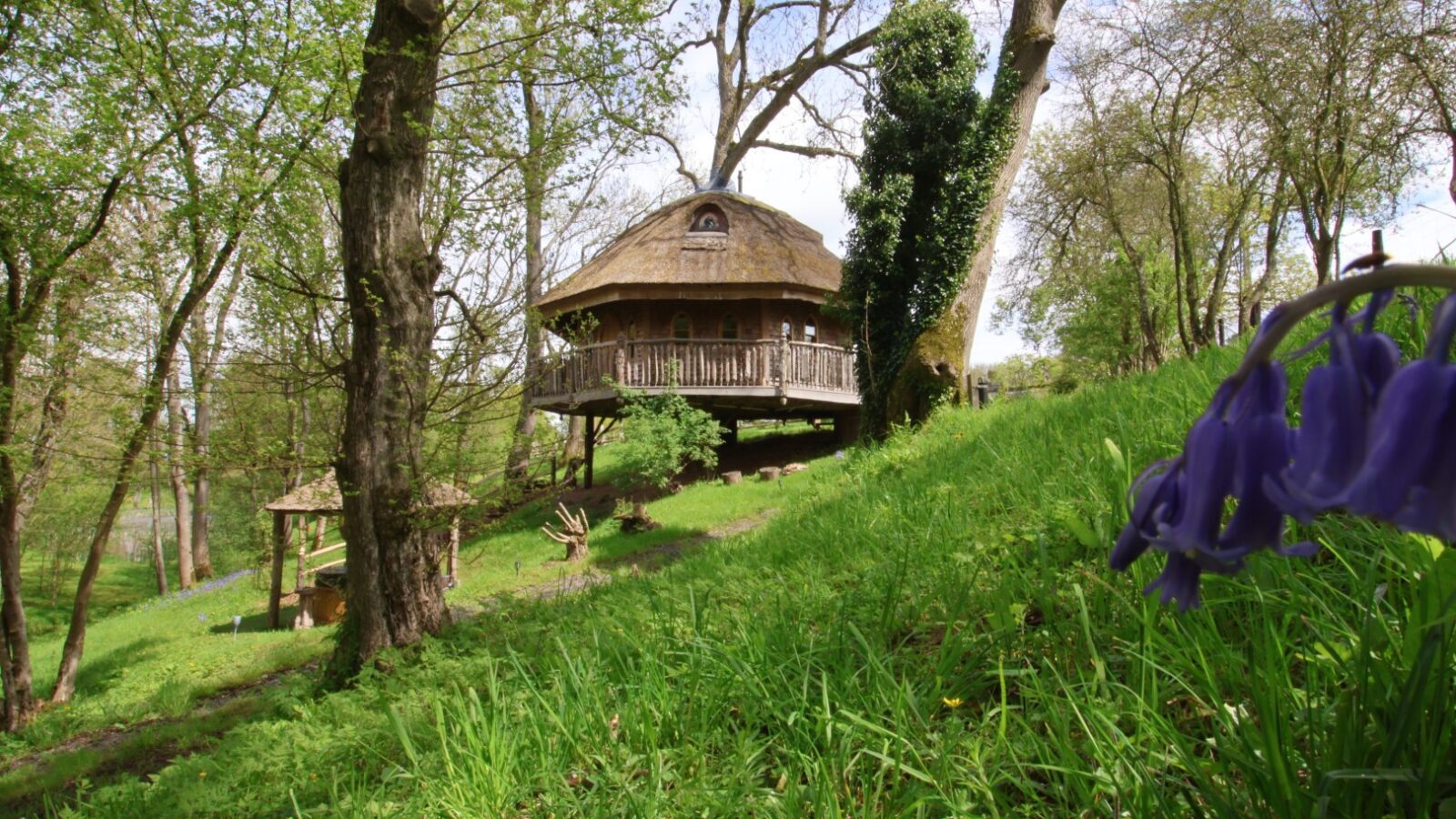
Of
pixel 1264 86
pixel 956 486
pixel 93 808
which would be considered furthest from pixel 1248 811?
pixel 1264 86

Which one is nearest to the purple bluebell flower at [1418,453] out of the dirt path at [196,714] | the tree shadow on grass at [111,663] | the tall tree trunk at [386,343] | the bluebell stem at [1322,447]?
the bluebell stem at [1322,447]

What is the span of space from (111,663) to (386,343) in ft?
40.3

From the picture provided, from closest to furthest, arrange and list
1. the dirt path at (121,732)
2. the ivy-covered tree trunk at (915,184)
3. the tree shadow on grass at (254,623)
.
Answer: the dirt path at (121,732)
the ivy-covered tree trunk at (915,184)
the tree shadow on grass at (254,623)

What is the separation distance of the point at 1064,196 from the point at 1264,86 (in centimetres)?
677

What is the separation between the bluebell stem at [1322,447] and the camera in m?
0.53

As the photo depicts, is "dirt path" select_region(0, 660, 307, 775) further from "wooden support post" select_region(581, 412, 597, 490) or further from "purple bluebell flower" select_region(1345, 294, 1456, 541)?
"wooden support post" select_region(581, 412, 597, 490)

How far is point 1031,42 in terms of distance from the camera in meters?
12.0

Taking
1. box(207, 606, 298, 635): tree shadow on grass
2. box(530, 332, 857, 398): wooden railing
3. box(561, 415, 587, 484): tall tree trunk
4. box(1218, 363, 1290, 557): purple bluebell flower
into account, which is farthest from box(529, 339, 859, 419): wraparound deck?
box(1218, 363, 1290, 557): purple bluebell flower

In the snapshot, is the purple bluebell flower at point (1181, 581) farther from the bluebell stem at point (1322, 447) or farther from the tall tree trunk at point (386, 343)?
the tall tree trunk at point (386, 343)

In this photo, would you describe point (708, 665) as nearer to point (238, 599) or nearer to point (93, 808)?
point (93, 808)

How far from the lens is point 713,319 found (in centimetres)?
2091

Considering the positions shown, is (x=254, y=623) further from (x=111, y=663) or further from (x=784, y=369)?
(x=784, y=369)

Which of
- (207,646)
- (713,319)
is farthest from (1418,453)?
(713,319)

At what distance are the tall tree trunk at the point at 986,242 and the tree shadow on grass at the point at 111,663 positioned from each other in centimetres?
1295
